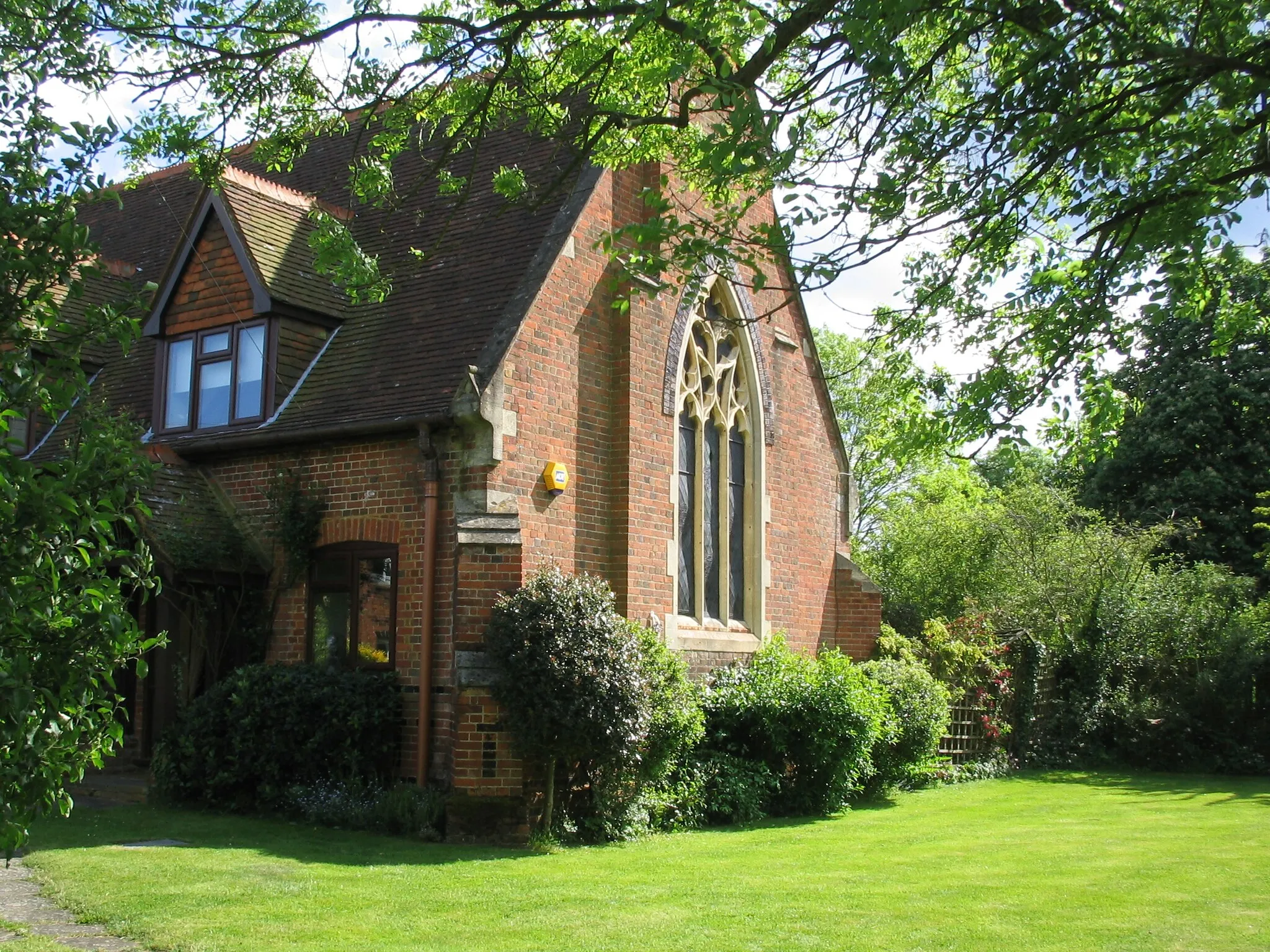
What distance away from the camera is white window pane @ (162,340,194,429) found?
15.4 metres

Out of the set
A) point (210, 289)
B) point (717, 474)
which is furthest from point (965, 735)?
point (210, 289)

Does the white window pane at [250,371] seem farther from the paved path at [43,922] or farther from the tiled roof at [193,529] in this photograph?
the paved path at [43,922]

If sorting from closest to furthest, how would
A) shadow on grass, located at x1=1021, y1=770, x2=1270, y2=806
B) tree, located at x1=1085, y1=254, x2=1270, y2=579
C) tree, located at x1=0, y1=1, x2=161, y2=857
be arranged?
tree, located at x1=0, y1=1, x2=161, y2=857
shadow on grass, located at x1=1021, y1=770, x2=1270, y2=806
tree, located at x1=1085, y1=254, x2=1270, y2=579

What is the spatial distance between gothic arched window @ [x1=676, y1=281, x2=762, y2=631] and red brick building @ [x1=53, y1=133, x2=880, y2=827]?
0.11ft

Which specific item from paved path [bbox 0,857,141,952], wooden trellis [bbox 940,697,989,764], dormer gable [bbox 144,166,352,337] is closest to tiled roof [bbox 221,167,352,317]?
dormer gable [bbox 144,166,352,337]

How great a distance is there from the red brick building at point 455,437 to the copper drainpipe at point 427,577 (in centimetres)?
3

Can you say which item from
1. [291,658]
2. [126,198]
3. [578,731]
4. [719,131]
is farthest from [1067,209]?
[126,198]

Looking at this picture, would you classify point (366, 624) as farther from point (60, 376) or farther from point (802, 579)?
point (60, 376)

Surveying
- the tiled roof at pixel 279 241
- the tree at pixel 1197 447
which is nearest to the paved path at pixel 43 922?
the tiled roof at pixel 279 241

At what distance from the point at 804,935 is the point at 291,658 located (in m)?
8.08

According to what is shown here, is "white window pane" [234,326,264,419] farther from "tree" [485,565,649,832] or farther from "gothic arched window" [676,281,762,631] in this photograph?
"gothic arched window" [676,281,762,631]

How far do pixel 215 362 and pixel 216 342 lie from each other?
0.28m

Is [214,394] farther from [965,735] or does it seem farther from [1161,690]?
[1161,690]

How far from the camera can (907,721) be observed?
1616cm
